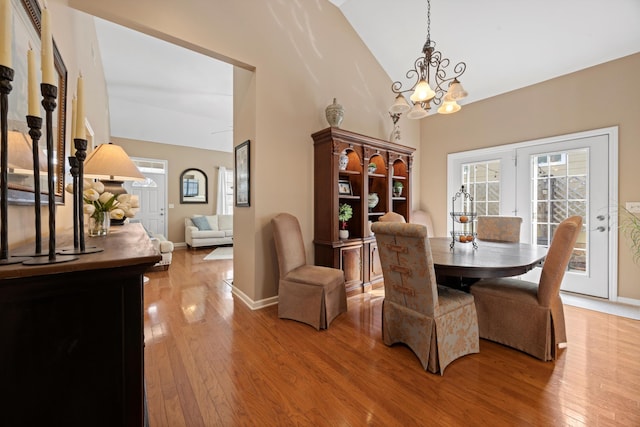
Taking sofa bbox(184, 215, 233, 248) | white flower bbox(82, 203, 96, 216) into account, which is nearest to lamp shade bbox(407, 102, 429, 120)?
white flower bbox(82, 203, 96, 216)

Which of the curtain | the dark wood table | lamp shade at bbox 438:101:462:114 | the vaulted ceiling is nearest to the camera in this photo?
the dark wood table

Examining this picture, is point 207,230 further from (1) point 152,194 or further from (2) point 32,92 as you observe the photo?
(2) point 32,92

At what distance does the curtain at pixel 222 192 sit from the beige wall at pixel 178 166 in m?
0.11

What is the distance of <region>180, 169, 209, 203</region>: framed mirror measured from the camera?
7.34 m

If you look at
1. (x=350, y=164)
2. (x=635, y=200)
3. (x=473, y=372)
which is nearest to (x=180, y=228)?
(x=350, y=164)

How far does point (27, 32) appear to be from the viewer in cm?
110

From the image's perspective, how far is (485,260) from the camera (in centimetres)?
202

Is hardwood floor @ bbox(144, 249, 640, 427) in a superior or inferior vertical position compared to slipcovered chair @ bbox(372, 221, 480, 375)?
inferior

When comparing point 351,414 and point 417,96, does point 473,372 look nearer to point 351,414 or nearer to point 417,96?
point 351,414

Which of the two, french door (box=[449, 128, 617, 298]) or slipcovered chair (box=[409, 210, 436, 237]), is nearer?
french door (box=[449, 128, 617, 298])

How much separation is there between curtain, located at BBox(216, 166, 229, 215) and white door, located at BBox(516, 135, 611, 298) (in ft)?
22.8

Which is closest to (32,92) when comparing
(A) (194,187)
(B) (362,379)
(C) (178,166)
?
(B) (362,379)

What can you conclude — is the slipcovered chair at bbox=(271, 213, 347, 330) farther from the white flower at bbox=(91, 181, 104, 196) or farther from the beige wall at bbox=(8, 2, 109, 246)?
the beige wall at bbox=(8, 2, 109, 246)

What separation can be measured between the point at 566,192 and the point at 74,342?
4711 millimetres
